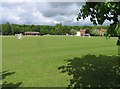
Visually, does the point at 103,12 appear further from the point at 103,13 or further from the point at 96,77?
the point at 96,77

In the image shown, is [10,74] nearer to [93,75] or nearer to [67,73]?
[67,73]

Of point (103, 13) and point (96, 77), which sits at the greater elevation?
point (103, 13)

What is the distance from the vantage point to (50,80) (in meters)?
17.6

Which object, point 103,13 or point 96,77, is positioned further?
point 96,77

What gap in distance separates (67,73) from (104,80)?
11.0 feet

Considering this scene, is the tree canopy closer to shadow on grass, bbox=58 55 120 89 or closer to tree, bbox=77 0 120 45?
tree, bbox=77 0 120 45

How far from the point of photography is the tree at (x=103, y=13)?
7.82 meters

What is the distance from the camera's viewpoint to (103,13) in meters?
8.17

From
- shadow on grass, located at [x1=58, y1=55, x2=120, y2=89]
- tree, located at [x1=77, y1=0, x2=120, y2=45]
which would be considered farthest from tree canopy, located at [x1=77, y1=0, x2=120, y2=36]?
shadow on grass, located at [x1=58, y1=55, x2=120, y2=89]

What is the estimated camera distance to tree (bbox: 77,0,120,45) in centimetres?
782

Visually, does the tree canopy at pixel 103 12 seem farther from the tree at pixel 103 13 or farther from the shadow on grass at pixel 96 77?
the shadow on grass at pixel 96 77

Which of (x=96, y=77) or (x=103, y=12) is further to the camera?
(x=96, y=77)

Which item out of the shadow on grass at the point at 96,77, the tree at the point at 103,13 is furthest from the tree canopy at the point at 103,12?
the shadow on grass at the point at 96,77

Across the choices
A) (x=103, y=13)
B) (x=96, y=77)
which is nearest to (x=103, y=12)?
(x=103, y=13)
